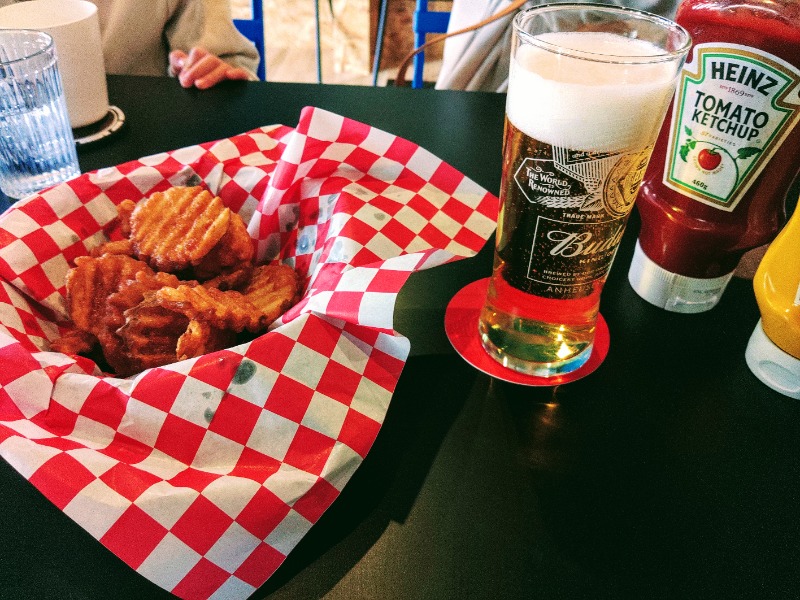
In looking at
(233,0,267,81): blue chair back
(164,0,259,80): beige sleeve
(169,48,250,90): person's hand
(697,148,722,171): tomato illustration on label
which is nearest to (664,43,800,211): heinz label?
(697,148,722,171): tomato illustration on label

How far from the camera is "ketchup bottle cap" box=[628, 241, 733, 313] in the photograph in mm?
928

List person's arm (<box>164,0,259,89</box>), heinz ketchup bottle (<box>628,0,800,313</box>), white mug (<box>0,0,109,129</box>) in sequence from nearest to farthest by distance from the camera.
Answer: heinz ketchup bottle (<box>628,0,800,313</box>) → white mug (<box>0,0,109,129</box>) → person's arm (<box>164,0,259,89</box>)

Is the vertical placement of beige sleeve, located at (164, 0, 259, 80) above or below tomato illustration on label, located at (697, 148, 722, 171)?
below

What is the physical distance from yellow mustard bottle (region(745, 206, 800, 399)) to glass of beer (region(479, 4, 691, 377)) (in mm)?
214

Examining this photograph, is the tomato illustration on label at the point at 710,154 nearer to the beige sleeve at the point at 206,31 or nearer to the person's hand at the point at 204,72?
the person's hand at the point at 204,72

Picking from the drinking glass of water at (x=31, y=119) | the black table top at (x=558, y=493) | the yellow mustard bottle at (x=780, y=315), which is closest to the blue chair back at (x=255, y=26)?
the drinking glass of water at (x=31, y=119)

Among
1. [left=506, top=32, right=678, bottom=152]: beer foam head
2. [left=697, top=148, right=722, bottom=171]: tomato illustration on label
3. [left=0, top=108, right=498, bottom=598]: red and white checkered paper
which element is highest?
[left=506, top=32, right=678, bottom=152]: beer foam head

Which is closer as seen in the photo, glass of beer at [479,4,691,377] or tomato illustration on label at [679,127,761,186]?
glass of beer at [479,4,691,377]

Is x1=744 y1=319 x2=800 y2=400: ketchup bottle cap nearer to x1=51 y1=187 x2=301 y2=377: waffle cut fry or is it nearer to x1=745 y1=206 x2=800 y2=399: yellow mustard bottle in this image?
x1=745 y1=206 x2=800 y2=399: yellow mustard bottle

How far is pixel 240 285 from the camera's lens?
37.2 inches

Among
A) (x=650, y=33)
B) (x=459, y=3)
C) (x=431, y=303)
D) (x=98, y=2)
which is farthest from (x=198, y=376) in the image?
(x=459, y=3)

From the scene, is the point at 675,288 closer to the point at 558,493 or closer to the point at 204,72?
the point at 558,493

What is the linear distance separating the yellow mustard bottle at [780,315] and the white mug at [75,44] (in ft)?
4.25

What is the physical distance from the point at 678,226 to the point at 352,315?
19.6 inches
